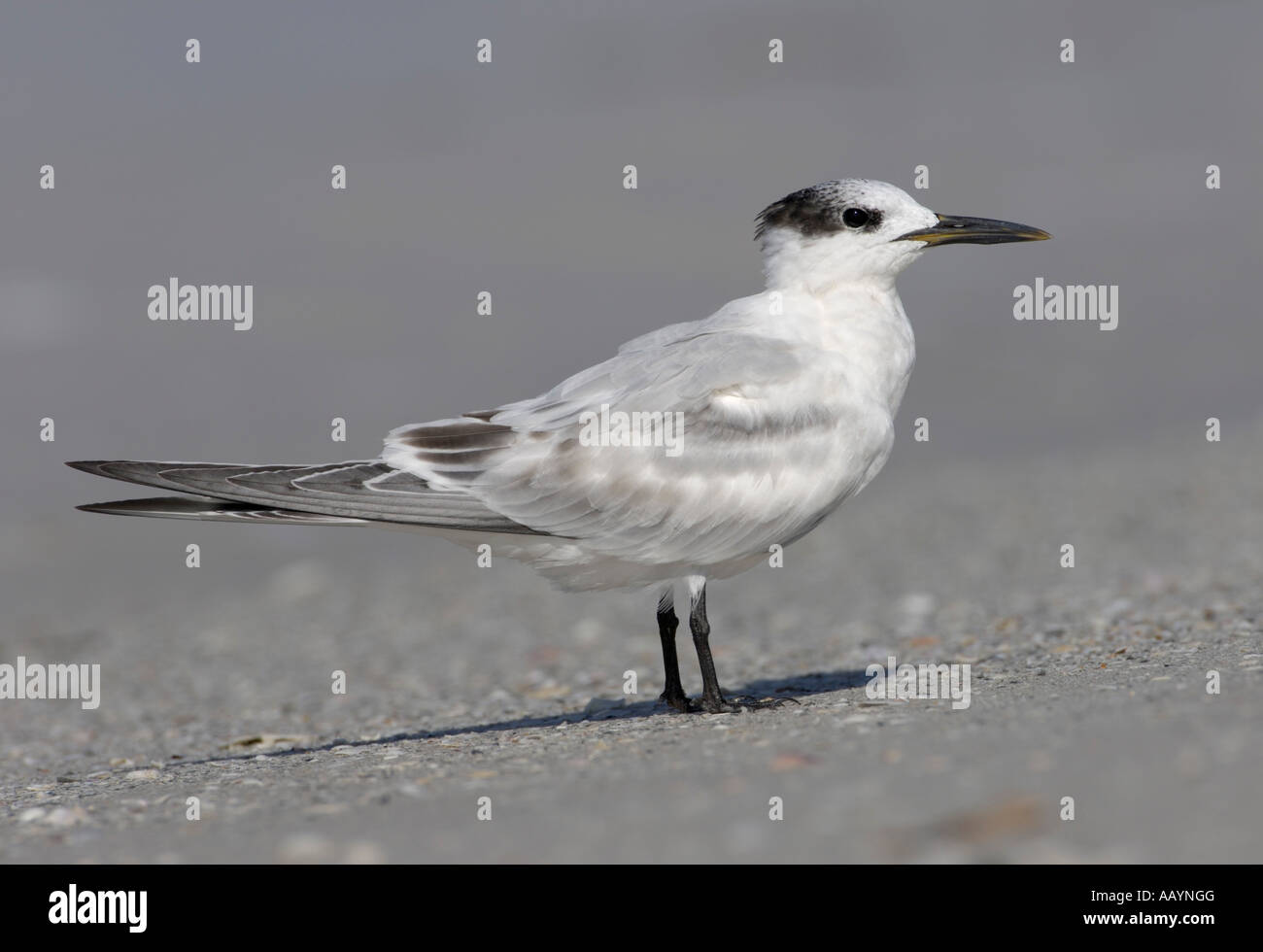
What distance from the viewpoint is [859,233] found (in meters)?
5.45

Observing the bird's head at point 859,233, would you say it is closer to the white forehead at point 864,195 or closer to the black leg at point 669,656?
the white forehead at point 864,195

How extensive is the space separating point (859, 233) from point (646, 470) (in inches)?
44.1

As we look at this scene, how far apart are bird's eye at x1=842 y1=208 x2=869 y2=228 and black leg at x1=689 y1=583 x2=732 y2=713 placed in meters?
1.35

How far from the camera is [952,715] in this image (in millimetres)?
4582

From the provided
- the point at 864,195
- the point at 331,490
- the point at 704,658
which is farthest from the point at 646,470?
the point at 864,195

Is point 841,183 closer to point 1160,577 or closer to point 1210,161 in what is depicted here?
point 1160,577

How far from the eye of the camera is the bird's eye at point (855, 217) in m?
5.45

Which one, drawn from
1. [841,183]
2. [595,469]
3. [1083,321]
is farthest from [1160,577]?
[1083,321]

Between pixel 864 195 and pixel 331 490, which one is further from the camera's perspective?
pixel 864 195

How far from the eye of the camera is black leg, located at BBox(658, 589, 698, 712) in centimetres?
553

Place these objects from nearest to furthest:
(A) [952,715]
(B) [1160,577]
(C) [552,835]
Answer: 1. (C) [552,835]
2. (A) [952,715]
3. (B) [1160,577]

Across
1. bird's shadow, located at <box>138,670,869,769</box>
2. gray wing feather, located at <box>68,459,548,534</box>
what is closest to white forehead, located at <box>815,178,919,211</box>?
gray wing feather, located at <box>68,459,548,534</box>

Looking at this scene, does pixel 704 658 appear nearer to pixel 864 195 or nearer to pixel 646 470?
pixel 646 470
